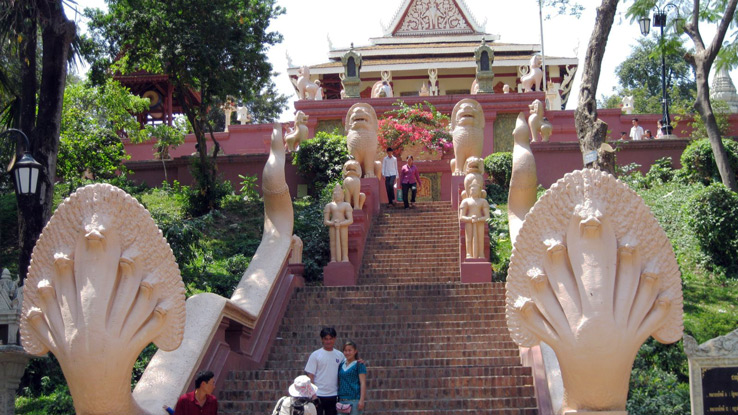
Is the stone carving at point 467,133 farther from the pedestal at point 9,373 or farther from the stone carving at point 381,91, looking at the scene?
the stone carving at point 381,91

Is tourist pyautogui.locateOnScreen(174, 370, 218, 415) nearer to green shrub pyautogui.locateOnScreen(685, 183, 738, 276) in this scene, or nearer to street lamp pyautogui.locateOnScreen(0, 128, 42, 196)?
street lamp pyautogui.locateOnScreen(0, 128, 42, 196)

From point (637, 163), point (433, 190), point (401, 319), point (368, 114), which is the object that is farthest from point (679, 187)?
point (401, 319)

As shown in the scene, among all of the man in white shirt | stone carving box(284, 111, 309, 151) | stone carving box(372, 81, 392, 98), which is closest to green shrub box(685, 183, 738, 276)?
stone carving box(284, 111, 309, 151)

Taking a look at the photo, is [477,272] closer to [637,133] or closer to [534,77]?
[637,133]

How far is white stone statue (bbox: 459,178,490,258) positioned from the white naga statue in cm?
517

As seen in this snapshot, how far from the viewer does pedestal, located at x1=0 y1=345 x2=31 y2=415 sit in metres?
9.24

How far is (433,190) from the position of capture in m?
18.8

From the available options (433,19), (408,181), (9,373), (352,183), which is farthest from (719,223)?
(433,19)

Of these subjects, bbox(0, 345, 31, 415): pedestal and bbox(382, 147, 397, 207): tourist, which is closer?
bbox(0, 345, 31, 415): pedestal

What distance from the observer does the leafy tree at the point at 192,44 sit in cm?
1756

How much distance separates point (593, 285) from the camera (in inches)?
286

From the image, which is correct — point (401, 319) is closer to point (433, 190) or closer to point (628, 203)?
point (628, 203)

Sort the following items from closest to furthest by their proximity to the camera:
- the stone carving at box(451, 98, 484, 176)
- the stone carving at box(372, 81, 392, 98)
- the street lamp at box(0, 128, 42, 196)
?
the street lamp at box(0, 128, 42, 196)
the stone carving at box(451, 98, 484, 176)
the stone carving at box(372, 81, 392, 98)

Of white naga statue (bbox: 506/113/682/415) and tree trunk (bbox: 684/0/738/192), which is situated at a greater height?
tree trunk (bbox: 684/0/738/192)
